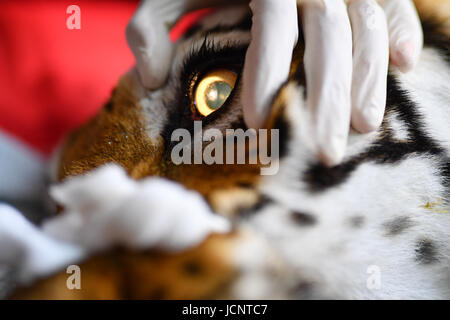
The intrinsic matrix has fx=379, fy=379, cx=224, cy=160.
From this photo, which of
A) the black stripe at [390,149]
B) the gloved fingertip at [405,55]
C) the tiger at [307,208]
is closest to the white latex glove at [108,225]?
the tiger at [307,208]

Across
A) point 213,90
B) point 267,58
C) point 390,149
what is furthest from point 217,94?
point 390,149

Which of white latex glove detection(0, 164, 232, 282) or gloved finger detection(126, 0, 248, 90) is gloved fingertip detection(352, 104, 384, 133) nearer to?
white latex glove detection(0, 164, 232, 282)

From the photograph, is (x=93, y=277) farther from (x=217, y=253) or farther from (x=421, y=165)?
(x=421, y=165)

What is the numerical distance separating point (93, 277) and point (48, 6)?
3.79 feet

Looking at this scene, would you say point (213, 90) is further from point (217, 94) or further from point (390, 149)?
→ point (390, 149)

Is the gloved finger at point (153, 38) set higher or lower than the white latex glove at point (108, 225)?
higher

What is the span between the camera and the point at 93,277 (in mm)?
309

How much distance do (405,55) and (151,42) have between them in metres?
0.34

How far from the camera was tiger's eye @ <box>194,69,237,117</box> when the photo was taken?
1.59ft

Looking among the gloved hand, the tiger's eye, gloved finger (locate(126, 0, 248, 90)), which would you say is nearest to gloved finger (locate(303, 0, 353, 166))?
the gloved hand

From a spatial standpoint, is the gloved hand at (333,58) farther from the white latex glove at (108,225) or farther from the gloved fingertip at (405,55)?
the white latex glove at (108,225)

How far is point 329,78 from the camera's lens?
0.38 meters

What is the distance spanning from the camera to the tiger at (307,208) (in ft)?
0.98
